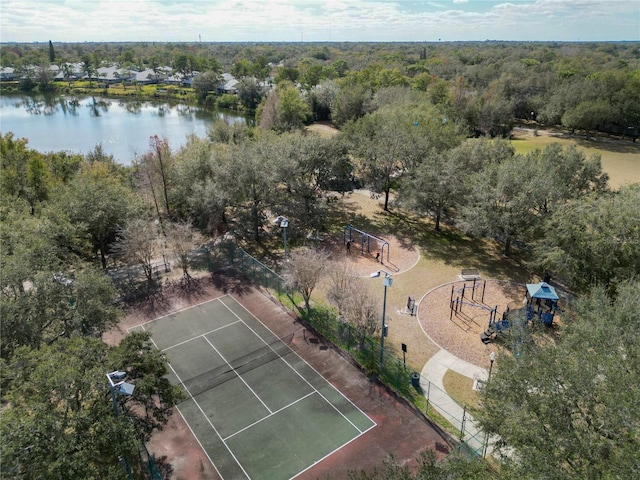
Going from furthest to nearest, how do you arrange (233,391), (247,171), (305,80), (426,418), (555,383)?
1. (305,80)
2. (247,171)
3. (233,391)
4. (426,418)
5. (555,383)

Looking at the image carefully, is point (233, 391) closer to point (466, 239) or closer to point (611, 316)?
point (611, 316)

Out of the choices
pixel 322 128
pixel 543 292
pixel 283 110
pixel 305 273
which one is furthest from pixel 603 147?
pixel 305 273

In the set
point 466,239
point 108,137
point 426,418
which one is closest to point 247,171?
point 466,239

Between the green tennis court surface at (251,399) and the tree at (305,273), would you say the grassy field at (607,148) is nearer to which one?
the tree at (305,273)

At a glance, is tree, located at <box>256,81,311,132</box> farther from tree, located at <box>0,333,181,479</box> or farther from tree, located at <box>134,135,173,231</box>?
tree, located at <box>0,333,181,479</box>

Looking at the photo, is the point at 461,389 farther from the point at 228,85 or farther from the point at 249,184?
the point at 228,85

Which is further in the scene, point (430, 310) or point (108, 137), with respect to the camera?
point (108, 137)

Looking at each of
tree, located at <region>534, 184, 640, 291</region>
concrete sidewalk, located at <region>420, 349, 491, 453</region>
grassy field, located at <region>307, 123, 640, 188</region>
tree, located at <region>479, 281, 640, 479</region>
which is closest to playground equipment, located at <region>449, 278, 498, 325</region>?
concrete sidewalk, located at <region>420, 349, 491, 453</region>
